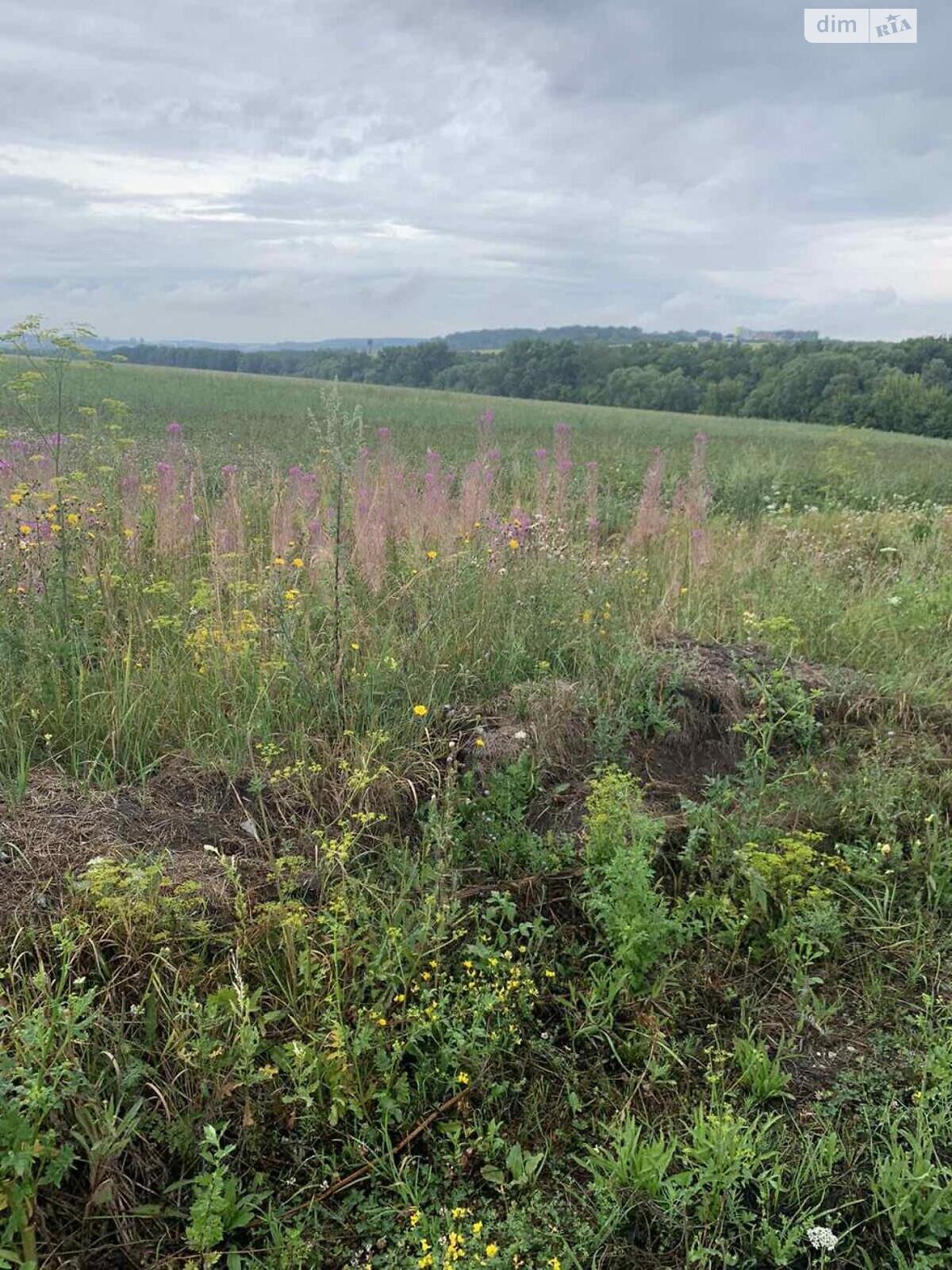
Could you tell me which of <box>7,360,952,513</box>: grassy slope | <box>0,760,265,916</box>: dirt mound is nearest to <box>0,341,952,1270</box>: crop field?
<box>0,760,265,916</box>: dirt mound

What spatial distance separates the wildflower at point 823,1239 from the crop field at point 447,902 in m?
0.02

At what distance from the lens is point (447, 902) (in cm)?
261

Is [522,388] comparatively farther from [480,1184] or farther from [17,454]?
[480,1184]

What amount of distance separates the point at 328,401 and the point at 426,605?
49.4 inches

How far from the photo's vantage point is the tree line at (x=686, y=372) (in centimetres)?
3912

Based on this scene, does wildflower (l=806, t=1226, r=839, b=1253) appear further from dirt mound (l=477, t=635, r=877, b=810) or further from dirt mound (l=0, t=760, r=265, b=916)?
dirt mound (l=0, t=760, r=265, b=916)

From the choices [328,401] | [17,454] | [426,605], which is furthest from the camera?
[17,454]

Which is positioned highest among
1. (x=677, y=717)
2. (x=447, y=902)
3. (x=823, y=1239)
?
(x=677, y=717)

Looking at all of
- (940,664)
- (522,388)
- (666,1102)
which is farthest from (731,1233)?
(522,388)

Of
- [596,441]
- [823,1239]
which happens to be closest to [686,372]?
[596,441]

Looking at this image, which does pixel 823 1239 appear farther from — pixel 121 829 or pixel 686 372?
pixel 686 372

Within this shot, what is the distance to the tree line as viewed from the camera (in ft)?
128

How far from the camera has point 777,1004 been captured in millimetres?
2576

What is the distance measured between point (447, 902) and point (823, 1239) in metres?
1.28
